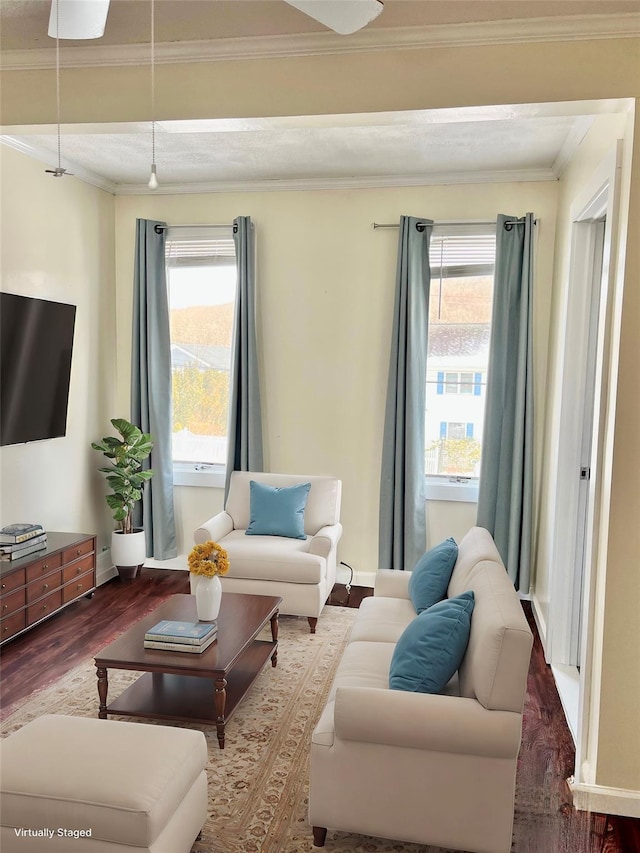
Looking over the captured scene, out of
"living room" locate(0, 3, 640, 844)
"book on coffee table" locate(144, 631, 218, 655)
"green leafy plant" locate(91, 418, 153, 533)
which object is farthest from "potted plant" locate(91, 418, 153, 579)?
"book on coffee table" locate(144, 631, 218, 655)

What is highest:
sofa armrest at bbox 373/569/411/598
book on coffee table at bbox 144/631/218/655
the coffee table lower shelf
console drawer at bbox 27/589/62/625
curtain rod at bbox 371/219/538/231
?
curtain rod at bbox 371/219/538/231

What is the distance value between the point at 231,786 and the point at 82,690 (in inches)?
46.0

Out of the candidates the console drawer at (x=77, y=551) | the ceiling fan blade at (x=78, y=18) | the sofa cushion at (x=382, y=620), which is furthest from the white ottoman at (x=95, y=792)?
the ceiling fan blade at (x=78, y=18)

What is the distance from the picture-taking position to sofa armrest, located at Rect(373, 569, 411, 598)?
12.2ft

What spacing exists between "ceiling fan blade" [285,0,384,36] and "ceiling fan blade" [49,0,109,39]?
74 centimetres

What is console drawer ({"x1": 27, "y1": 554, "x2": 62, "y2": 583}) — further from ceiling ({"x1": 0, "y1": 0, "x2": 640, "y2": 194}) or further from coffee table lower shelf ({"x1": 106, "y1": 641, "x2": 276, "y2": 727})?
ceiling ({"x1": 0, "y1": 0, "x2": 640, "y2": 194})

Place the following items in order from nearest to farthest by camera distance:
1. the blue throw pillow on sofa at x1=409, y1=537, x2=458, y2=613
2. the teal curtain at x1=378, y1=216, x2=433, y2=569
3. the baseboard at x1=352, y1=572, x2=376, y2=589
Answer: the blue throw pillow on sofa at x1=409, y1=537, x2=458, y2=613 < the teal curtain at x1=378, y1=216, x2=433, y2=569 < the baseboard at x1=352, y1=572, x2=376, y2=589

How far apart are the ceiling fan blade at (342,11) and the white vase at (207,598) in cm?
239

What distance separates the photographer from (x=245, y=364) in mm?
5355

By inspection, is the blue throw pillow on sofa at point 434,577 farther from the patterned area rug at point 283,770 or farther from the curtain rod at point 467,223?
the curtain rod at point 467,223

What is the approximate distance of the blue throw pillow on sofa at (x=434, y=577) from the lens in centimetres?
326

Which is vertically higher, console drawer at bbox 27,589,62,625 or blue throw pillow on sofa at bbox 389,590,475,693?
blue throw pillow on sofa at bbox 389,590,475,693

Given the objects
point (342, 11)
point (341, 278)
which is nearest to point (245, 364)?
point (341, 278)

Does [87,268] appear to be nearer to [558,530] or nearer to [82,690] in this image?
[82,690]
